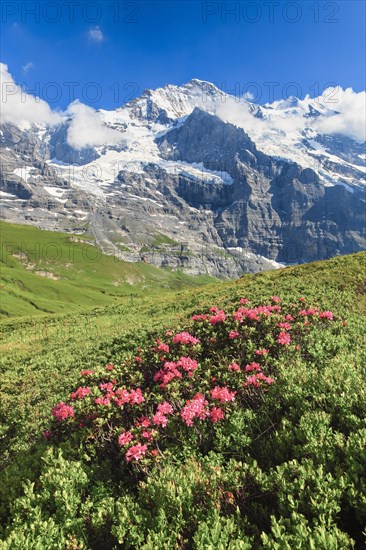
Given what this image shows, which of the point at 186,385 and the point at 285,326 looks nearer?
the point at 186,385

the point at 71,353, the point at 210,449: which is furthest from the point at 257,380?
the point at 71,353

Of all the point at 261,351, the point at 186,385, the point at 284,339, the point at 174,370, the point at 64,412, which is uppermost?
the point at 284,339

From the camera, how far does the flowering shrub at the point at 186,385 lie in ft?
25.7

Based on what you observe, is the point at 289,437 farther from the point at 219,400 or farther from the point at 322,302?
the point at 322,302

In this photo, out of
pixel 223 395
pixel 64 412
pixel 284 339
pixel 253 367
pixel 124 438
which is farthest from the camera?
pixel 284 339

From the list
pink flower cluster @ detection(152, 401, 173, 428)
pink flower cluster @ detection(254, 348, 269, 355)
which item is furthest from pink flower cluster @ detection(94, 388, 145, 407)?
pink flower cluster @ detection(254, 348, 269, 355)

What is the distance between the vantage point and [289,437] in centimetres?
675

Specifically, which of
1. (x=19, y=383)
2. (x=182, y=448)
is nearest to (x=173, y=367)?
(x=182, y=448)

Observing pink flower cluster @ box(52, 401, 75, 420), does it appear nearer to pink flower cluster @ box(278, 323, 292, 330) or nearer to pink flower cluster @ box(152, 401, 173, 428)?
pink flower cluster @ box(152, 401, 173, 428)

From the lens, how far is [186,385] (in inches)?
380

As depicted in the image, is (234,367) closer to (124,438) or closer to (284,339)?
(284,339)

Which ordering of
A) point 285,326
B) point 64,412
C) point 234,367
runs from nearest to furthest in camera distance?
point 64,412, point 234,367, point 285,326

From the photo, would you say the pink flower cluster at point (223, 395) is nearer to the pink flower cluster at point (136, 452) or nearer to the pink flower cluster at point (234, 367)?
the pink flower cluster at point (234, 367)

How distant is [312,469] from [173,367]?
201 inches
